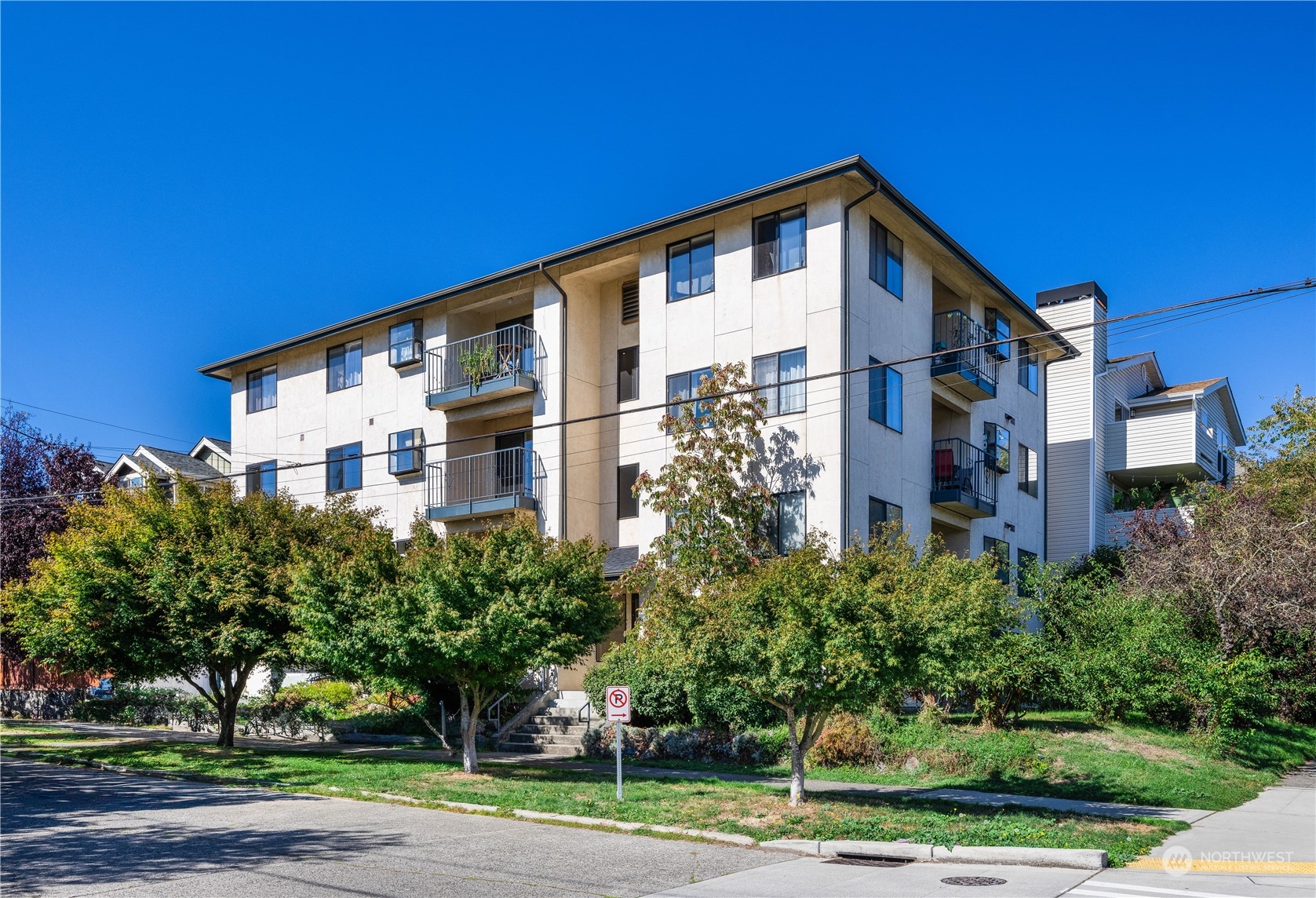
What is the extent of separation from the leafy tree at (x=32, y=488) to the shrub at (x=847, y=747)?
23.4 meters

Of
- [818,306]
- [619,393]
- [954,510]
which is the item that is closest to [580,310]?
[619,393]

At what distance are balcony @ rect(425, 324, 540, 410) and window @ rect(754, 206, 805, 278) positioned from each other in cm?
699

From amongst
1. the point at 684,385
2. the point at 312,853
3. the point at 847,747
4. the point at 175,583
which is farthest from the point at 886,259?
the point at 312,853

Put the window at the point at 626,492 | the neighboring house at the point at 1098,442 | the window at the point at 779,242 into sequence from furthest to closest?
the neighboring house at the point at 1098,442
the window at the point at 626,492
the window at the point at 779,242

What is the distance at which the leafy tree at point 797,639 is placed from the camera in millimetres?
13359

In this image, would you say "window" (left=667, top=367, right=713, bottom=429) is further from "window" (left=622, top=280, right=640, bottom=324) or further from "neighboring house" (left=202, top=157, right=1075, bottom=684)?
"window" (left=622, top=280, right=640, bottom=324)

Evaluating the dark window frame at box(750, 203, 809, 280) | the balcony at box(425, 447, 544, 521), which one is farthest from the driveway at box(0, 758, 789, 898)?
the dark window frame at box(750, 203, 809, 280)

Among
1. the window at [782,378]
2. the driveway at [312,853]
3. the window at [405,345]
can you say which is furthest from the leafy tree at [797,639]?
the window at [405,345]

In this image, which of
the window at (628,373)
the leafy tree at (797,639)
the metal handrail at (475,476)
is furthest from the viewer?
the metal handrail at (475,476)

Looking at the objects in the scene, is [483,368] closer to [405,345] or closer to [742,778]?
[405,345]

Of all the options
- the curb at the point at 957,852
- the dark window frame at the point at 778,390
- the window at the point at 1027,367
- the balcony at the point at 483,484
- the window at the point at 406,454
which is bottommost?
the curb at the point at 957,852

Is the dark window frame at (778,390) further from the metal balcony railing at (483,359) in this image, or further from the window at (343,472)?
the window at (343,472)

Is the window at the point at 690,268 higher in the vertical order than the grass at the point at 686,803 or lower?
higher

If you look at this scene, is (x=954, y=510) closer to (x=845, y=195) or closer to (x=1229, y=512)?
(x=1229, y=512)
